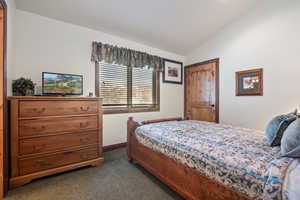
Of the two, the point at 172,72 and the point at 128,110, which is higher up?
the point at 172,72

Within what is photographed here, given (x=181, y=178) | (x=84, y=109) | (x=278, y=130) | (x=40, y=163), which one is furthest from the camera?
(x=84, y=109)

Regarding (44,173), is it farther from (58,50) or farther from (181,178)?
(58,50)

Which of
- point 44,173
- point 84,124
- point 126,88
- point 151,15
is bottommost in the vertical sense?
point 44,173

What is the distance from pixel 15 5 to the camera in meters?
2.16

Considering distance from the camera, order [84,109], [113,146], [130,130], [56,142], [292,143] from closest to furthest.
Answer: [292,143], [56,142], [84,109], [130,130], [113,146]

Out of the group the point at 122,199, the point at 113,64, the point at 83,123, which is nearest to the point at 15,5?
the point at 113,64

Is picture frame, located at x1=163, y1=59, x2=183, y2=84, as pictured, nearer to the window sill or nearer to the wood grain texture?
the window sill

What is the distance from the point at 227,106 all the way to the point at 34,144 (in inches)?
147

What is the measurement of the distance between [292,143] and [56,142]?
2.61 meters

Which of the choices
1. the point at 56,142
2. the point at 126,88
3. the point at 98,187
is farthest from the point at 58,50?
the point at 98,187

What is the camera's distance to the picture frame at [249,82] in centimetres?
290

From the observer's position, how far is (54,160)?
2031mm

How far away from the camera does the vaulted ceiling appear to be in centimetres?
234

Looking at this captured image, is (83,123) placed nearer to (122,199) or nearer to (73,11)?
(122,199)
